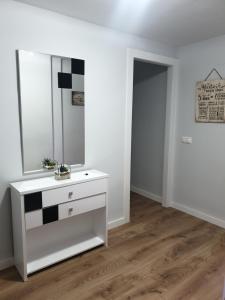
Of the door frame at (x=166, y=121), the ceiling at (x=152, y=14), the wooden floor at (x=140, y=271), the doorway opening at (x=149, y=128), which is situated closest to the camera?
the wooden floor at (x=140, y=271)

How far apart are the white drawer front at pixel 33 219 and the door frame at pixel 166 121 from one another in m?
1.28

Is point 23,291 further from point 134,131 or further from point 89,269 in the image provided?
point 134,131

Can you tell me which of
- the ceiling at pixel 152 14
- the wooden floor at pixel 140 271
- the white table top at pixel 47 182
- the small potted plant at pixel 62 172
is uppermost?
the ceiling at pixel 152 14

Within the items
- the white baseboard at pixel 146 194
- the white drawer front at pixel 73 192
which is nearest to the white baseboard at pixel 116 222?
the white drawer front at pixel 73 192

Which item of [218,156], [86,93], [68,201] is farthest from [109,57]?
[218,156]

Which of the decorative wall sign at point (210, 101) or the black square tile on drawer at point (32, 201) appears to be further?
the decorative wall sign at point (210, 101)

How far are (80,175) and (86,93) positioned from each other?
88 cm

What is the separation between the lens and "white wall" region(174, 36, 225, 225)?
2988mm

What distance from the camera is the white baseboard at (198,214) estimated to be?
10.0 ft

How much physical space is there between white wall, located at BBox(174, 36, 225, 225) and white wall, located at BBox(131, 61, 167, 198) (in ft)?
1.04

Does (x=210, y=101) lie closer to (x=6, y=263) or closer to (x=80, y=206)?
(x=80, y=206)

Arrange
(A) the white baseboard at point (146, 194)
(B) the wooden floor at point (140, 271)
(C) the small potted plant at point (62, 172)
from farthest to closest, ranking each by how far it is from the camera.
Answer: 1. (A) the white baseboard at point (146, 194)
2. (C) the small potted plant at point (62, 172)
3. (B) the wooden floor at point (140, 271)

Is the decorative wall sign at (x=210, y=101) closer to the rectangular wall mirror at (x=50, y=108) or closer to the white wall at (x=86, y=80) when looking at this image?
the white wall at (x=86, y=80)

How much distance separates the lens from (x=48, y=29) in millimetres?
2213
